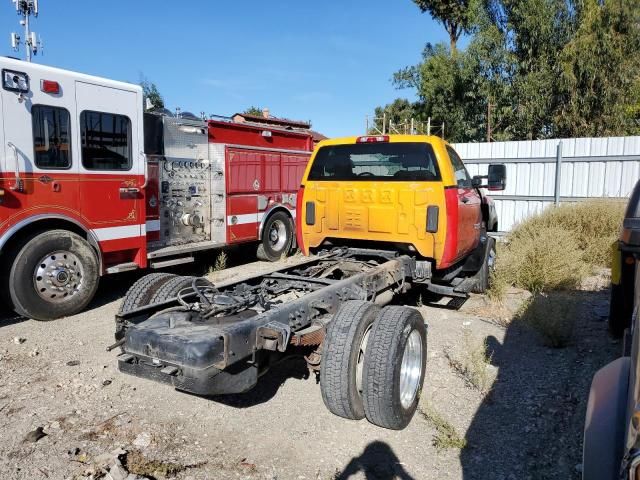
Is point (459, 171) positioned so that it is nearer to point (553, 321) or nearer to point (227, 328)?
point (553, 321)

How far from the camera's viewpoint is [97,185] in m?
6.60

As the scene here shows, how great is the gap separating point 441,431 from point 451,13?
2602 cm

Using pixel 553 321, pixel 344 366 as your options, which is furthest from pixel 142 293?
pixel 553 321

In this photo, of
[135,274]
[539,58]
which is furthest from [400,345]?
[539,58]

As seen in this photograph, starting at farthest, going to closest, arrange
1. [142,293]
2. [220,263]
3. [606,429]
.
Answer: [220,263], [142,293], [606,429]

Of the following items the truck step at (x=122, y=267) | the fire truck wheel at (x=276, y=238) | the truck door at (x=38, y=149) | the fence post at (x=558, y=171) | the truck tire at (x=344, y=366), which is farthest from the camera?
the fence post at (x=558, y=171)

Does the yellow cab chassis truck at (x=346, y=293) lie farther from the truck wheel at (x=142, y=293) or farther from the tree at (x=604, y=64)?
the tree at (x=604, y=64)

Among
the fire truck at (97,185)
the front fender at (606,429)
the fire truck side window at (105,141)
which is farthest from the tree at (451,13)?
the front fender at (606,429)

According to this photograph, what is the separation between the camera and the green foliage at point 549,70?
57.3ft

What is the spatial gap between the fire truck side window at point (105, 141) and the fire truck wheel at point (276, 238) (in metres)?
3.42

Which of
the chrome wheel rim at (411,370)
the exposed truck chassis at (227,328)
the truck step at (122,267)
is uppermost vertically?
the exposed truck chassis at (227,328)

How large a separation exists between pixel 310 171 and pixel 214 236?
313 centimetres

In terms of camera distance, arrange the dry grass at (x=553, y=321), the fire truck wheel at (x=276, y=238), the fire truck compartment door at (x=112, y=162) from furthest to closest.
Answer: the fire truck wheel at (x=276, y=238) < the fire truck compartment door at (x=112, y=162) < the dry grass at (x=553, y=321)

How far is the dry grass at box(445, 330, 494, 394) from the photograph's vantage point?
13.9 feet
